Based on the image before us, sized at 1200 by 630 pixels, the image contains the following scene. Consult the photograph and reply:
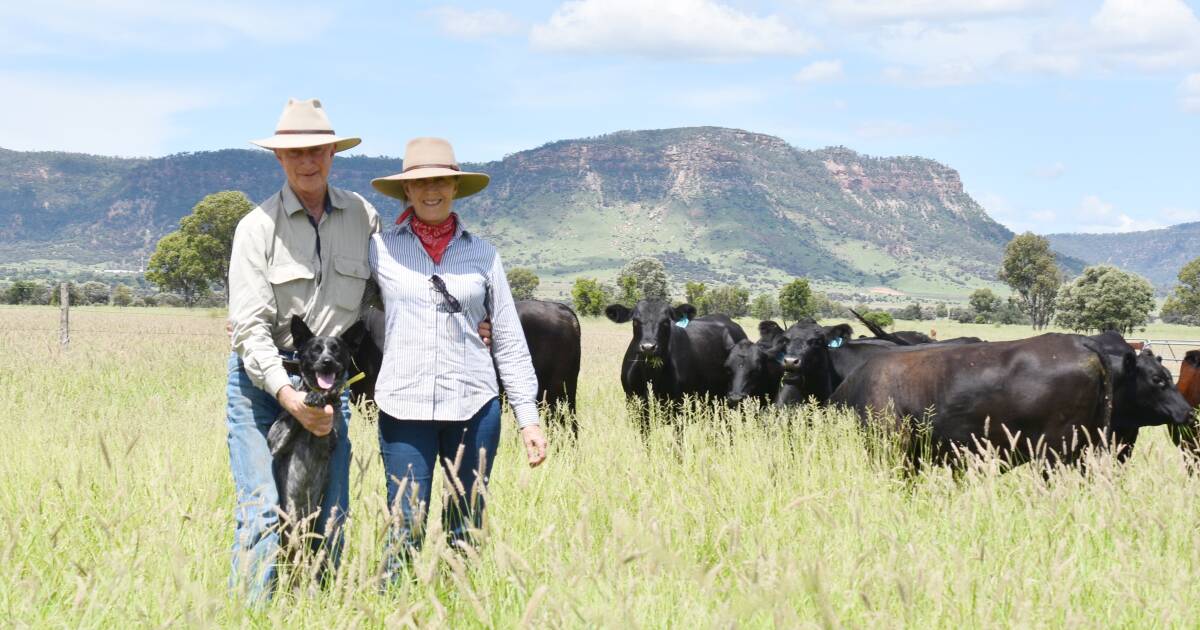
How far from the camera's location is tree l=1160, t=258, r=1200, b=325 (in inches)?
3583

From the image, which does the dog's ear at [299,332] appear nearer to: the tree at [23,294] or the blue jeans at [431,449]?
the blue jeans at [431,449]

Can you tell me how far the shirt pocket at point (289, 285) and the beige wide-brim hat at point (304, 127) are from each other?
51cm

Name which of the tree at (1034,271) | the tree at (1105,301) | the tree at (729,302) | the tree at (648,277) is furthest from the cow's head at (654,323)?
the tree at (1034,271)

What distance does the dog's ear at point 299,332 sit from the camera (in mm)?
4109

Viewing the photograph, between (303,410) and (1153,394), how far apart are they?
7510 mm

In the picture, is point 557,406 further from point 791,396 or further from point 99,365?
point 99,365

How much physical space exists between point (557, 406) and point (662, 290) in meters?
76.1

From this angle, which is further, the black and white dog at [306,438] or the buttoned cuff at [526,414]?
the buttoned cuff at [526,414]

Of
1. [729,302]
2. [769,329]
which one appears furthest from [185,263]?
[769,329]

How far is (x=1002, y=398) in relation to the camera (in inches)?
308

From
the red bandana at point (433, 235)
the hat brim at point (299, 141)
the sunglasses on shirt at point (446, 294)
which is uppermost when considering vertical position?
the hat brim at point (299, 141)

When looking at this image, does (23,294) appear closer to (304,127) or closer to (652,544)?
(304,127)

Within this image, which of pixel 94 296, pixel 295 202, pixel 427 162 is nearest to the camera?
pixel 295 202

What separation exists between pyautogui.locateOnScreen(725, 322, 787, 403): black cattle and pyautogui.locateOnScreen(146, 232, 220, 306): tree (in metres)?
72.8
